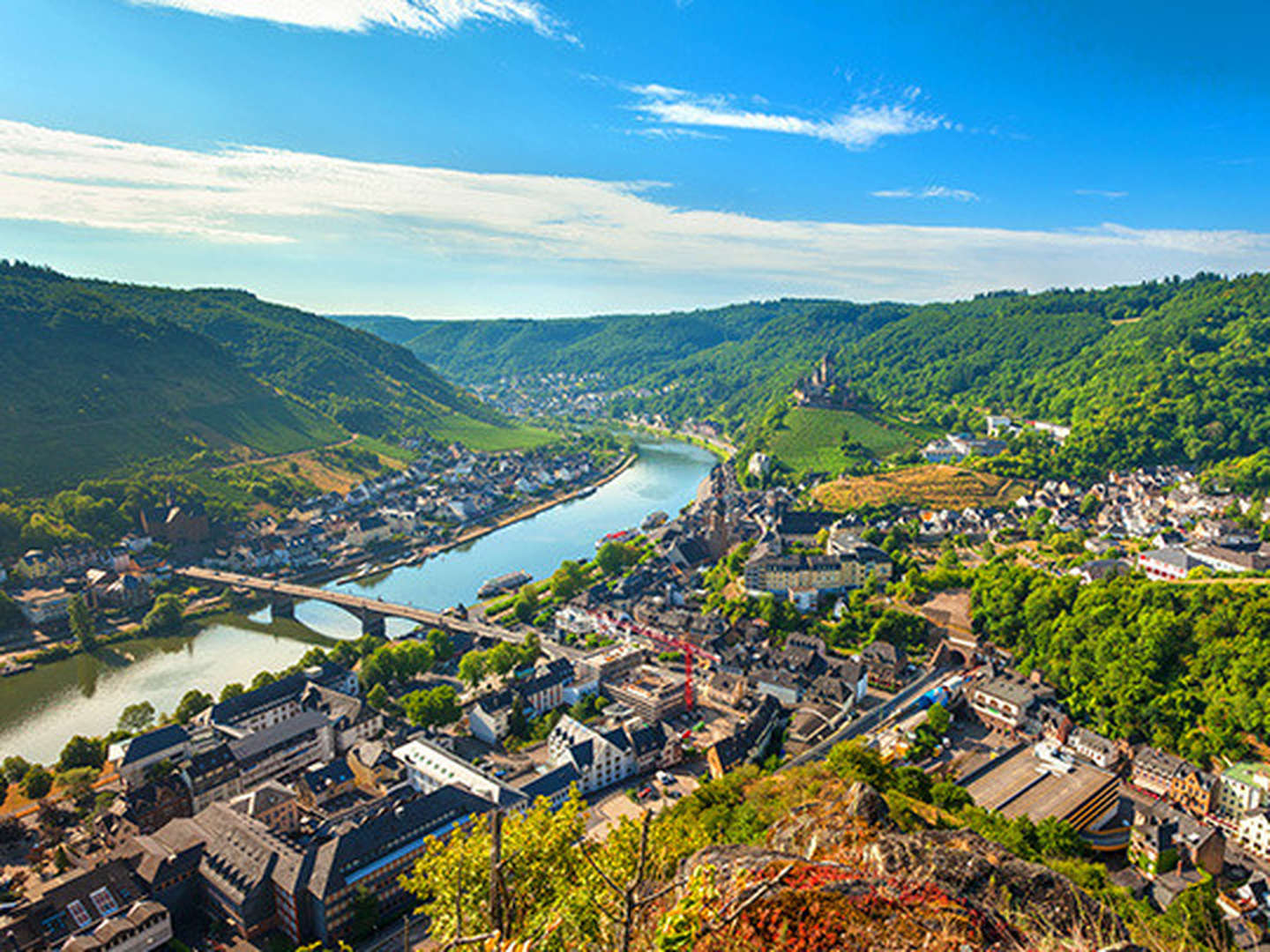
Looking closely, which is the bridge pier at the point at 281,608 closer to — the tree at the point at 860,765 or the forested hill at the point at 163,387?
the forested hill at the point at 163,387

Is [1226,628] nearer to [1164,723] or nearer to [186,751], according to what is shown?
[1164,723]

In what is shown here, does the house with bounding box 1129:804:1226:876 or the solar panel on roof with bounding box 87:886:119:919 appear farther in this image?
the house with bounding box 1129:804:1226:876

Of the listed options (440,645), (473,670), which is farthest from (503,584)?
(473,670)

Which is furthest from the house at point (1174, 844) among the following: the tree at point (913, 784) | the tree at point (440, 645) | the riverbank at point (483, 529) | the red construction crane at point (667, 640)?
the riverbank at point (483, 529)

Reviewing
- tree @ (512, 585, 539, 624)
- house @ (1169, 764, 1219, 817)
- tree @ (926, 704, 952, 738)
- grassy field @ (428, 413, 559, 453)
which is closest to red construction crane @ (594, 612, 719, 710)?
tree @ (512, 585, 539, 624)

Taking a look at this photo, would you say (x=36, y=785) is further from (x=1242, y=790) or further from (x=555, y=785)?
(x=1242, y=790)

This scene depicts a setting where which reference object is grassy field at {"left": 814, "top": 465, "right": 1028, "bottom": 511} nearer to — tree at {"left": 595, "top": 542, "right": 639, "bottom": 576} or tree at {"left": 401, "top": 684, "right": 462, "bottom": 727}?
tree at {"left": 595, "top": 542, "right": 639, "bottom": 576}

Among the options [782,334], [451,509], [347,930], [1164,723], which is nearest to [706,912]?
[347,930]
